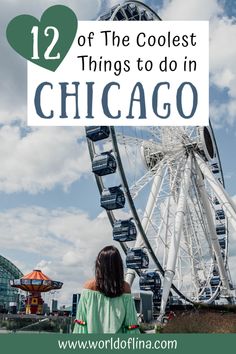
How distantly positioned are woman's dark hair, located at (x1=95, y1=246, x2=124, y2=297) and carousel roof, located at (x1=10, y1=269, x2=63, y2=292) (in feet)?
136

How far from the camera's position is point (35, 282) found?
43312mm

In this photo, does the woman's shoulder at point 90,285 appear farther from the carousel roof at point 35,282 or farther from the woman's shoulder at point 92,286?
the carousel roof at point 35,282

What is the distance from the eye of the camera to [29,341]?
5.48 m

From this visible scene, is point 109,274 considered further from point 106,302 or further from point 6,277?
point 6,277

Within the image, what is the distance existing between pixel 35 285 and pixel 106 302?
1645 inches

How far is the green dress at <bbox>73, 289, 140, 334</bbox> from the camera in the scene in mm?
3410

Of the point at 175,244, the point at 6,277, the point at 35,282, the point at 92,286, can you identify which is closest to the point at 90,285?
the point at 92,286

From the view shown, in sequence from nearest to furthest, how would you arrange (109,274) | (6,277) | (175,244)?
(109,274) → (175,244) → (6,277)

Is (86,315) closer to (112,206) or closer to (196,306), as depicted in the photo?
(112,206)

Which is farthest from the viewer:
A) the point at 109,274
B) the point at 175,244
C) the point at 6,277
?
the point at 6,277

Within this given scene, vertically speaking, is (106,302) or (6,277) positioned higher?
(106,302)

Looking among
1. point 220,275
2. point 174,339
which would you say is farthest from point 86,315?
point 220,275

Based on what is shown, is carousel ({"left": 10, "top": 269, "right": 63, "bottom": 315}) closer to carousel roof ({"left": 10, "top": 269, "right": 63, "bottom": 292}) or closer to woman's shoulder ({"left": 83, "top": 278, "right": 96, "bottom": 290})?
carousel roof ({"left": 10, "top": 269, "right": 63, "bottom": 292})

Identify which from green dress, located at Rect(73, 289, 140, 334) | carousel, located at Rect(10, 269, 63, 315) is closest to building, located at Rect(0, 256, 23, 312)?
carousel, located at Rect(10, 269, 63, 315)
